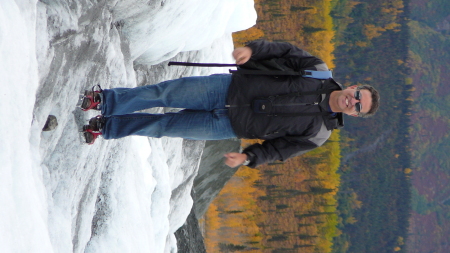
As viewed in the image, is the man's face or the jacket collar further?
the jacket collar

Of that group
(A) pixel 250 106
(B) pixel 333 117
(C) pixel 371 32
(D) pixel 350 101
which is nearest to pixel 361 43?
(C) pixel 371 32

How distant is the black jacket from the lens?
321 centimetres

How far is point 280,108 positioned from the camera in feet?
10.5

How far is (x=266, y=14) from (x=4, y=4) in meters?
16.5

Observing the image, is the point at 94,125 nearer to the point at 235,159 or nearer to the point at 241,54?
the point at 235,159

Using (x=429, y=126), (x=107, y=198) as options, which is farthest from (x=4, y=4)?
(x=429, y=126)

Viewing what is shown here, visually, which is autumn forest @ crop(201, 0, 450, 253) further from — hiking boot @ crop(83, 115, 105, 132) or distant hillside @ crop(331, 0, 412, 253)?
hiking boot @ crop(83, 115, 105, 132)

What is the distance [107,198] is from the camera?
→ 3.67 m

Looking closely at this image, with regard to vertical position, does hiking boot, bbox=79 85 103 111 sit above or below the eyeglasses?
above

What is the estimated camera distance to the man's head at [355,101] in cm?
306

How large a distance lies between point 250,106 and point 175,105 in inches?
23.7

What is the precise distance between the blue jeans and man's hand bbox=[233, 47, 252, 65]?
19cm

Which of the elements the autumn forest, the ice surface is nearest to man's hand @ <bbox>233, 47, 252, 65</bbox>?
the ice surface

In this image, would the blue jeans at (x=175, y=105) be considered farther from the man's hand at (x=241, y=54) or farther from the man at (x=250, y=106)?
the man's hand at (x=241, y=54)
